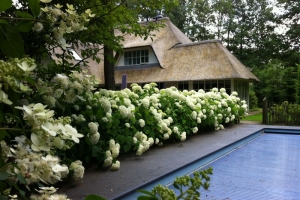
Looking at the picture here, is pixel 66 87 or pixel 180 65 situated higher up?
pixel 180 65

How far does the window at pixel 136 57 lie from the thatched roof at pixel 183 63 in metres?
0.51

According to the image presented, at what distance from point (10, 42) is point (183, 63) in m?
16.1

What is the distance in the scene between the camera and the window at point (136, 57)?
57.9ft

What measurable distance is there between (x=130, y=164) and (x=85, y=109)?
39.5 inches

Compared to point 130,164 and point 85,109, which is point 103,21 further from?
point 130,164

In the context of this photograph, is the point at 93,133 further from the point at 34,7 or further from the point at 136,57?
the point at 136,57

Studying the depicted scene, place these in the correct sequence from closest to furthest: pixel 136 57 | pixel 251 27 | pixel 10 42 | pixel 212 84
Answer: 1. pixel 10 42
2. pixel 212 84
3. pixel 136 57
4. pixel 251 27

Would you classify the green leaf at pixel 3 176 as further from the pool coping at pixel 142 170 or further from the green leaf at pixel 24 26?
the pool coping at pixel 142 170

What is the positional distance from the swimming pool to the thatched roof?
9256 mm

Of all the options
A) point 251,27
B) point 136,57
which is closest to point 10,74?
point 136,57

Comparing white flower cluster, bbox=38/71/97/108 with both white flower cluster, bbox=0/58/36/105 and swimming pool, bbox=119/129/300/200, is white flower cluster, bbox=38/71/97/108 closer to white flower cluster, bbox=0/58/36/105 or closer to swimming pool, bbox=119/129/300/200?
white flower cluster, bbox=0/58/36/105

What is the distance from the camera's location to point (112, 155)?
3.39 m

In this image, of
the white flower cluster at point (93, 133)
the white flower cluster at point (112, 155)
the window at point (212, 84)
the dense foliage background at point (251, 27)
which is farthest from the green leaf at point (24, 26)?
the dense foliage background at point (251, 27)

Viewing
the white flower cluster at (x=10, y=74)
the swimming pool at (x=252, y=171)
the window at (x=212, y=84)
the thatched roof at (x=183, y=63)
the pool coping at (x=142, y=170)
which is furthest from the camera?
the window at (x=212, y=84)
